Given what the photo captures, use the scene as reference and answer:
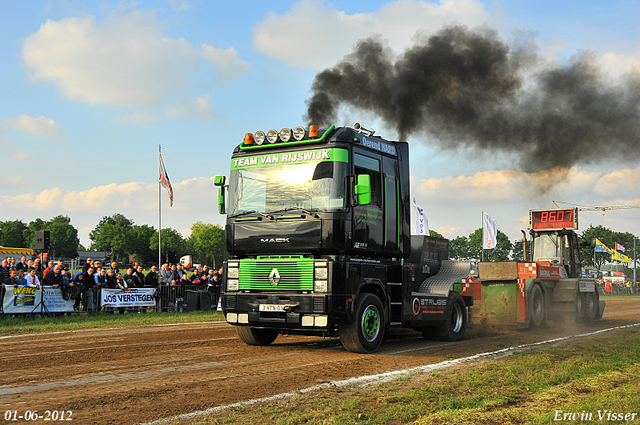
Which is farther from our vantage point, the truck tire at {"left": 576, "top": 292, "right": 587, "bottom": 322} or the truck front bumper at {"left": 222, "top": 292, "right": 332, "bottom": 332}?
the truck tire at {"left": 576, "top": 292, "right": 587, "bottom": 322}

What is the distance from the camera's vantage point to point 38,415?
214 inches

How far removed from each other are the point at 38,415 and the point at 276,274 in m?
4.72

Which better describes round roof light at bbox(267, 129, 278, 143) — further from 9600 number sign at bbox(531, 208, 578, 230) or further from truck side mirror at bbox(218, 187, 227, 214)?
9600 number sign at bbox(531, 208, 578, 230)

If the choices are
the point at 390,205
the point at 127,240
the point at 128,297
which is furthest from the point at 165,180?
the point at 127,240

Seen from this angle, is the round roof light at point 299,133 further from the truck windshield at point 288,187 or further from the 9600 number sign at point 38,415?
the 9600 number sign at point 38,415

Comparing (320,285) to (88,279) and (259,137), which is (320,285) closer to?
(259,137)

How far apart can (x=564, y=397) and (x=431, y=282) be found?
221 inches

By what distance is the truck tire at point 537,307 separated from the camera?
15.6 metres

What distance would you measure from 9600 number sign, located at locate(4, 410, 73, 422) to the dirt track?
78 mm

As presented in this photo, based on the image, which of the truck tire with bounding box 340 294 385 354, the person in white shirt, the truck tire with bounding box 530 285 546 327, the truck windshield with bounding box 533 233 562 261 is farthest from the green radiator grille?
the truck windshield with bounding box 533 233 562 261

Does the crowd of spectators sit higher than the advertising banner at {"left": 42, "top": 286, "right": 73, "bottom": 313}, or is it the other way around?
the crowd of spectators

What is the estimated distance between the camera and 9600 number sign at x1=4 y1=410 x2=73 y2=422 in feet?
17.5

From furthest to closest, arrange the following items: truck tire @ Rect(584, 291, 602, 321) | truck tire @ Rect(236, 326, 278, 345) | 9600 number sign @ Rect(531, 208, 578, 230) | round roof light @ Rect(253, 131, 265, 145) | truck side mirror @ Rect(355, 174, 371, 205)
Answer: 9600 number sign @ Rect(531, 208, 578, 230)
truck tire @ Rect(584, 291, 602, 321)
truck tire @ Rect(236, 326, 278, 345)
round roof light @ Rect(253, 131, 265, 145)
truck side mirror @ Rect(355, 174, 371, 205)

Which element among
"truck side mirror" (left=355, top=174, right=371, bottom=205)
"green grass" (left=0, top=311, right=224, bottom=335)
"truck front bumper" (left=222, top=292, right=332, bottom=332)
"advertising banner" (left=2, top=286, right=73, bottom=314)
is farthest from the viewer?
"advertising banner" (left=2, top=286, right=73, bottom=314)
